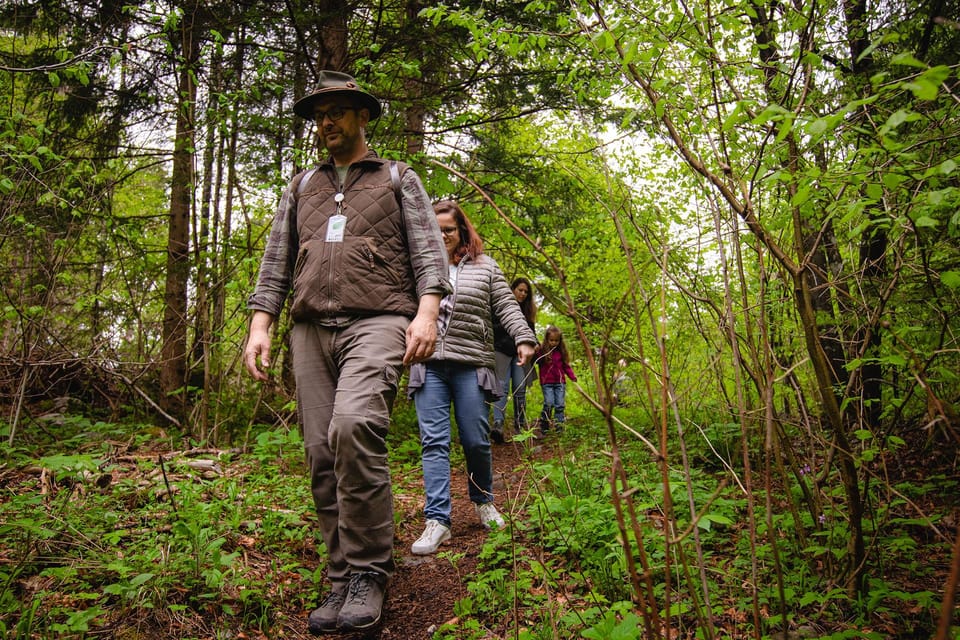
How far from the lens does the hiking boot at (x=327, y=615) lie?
7.84 feet

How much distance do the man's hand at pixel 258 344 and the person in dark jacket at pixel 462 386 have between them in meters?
0.97

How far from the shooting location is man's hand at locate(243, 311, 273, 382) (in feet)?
9.46

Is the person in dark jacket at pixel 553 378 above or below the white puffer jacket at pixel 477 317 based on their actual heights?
below

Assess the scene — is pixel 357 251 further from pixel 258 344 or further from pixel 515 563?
pixel 515 563

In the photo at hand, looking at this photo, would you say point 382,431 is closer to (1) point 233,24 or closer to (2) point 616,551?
(2) point 616,551

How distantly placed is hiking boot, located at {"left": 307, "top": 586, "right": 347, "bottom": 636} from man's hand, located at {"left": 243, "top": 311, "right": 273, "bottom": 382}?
1.10m

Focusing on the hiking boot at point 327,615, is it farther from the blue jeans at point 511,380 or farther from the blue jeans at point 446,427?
the blue jeans at point 511,380

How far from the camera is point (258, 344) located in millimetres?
2947

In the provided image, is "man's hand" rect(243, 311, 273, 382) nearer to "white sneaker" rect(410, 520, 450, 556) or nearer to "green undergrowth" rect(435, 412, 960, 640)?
"white sneaker" rect(410, 520, 450, 556)

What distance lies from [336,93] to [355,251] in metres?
0.83

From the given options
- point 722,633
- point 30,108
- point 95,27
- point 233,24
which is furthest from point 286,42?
point 722,633

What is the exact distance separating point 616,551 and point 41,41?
25.8 ft

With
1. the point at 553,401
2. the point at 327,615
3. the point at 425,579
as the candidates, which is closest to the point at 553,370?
the point at 553,401

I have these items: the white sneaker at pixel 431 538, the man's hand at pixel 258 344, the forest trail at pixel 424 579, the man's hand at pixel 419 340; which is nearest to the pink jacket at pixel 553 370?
the forest trail at pixel 424 579
